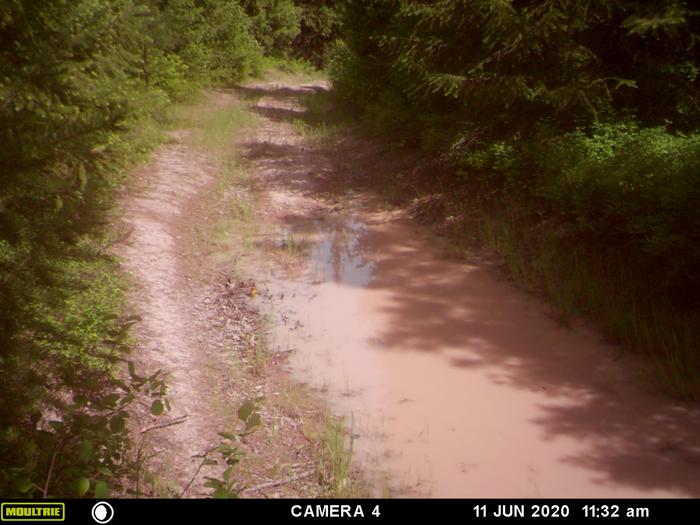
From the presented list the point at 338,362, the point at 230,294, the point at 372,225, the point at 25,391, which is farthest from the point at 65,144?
the point at 372,225

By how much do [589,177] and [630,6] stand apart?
86.6 inches

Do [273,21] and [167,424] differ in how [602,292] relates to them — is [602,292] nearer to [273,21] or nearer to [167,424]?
[167,424]

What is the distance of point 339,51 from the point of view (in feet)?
76.2

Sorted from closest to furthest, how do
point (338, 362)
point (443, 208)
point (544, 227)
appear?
point (338, 362) → point (544, 227) → point (443, 208)

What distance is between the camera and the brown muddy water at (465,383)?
532cm

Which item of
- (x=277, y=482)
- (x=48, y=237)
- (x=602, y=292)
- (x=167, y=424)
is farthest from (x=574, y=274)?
(x=48, y=237)

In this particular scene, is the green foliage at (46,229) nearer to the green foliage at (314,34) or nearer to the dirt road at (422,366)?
the dirt road at (422,366)

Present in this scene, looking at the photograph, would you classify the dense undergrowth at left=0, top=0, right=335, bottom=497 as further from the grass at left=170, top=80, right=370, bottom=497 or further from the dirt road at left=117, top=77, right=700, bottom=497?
the grass at left=170, top=80, right=370, bottom=497

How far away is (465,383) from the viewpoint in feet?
21.8

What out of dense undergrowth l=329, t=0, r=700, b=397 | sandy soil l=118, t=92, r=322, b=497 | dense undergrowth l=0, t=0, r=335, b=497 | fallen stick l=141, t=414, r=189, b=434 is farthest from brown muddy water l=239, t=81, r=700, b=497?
dense undergrowth l=0, t=0, r=335, b=497
